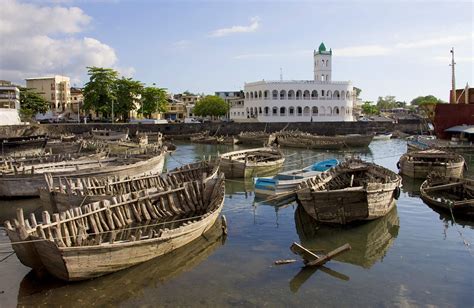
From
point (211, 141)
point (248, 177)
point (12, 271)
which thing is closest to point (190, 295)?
point (12, 271)

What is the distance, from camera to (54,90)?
105 metres

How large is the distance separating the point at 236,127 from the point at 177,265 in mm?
59324

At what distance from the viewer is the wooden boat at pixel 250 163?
98.8ft

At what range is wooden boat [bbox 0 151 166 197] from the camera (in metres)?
23.0

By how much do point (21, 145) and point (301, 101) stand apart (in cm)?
5020

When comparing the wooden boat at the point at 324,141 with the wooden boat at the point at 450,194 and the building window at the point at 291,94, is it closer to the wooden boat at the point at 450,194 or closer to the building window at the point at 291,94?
the building window at the point at 291,94

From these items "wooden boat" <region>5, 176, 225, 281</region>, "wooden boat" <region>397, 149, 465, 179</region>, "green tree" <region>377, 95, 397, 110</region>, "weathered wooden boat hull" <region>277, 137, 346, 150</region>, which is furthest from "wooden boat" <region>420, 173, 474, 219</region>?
"green tree" <region>377, 95, 397, 110</region>

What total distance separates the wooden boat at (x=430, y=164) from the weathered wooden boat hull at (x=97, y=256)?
21.4 metres

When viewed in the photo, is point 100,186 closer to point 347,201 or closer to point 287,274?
point 287,274

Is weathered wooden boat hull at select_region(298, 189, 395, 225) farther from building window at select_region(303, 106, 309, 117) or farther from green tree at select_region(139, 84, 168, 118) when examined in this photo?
green tree at select_region(139, 84, 168, 118)

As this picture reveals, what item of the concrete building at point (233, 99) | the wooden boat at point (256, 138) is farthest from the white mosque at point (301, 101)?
the wooden boat at point (256, 138)

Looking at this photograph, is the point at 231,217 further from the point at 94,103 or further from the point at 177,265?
the point at 94,103

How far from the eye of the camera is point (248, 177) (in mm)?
30578

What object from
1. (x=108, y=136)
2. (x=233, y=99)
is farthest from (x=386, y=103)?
(x=108, y=136)
